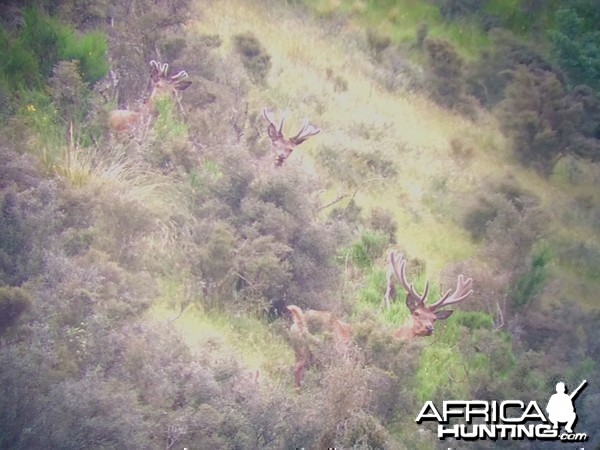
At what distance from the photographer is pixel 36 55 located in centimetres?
366

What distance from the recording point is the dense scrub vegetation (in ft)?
10.4

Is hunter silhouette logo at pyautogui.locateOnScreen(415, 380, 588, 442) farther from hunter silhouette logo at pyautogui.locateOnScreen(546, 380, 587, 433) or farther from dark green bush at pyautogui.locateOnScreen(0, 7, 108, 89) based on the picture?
dark green bush at pyautogui.locateOnScreen(0, 7, 108, 89)

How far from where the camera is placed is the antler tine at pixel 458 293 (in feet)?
11.9

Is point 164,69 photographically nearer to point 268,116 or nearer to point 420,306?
point 268,116

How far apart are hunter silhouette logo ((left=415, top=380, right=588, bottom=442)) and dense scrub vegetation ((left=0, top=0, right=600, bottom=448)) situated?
5 cm

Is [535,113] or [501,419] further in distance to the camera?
[535,113]

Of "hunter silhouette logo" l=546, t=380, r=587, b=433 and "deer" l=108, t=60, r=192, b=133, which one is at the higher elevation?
"deer" l=108, t=60, r=192, b=133

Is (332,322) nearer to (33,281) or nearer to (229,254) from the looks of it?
(229,254)

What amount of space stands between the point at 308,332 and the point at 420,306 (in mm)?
534

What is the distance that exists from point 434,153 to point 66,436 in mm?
2218

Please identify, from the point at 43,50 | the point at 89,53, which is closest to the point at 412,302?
the point at 89,53

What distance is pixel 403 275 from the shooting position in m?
3.64

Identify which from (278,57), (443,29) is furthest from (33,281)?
(443,29)

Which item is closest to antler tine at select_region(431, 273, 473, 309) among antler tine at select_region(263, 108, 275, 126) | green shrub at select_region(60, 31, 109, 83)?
antler tine at select_region(263, 108, 275, 126)
